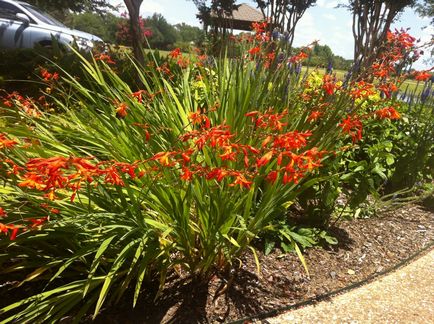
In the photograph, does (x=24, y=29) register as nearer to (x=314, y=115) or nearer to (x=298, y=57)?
(x=298, y=57)

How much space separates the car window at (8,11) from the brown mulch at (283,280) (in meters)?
9.40

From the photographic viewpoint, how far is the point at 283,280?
87.9 inches

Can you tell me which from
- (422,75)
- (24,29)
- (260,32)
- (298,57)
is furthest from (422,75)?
(24,29)

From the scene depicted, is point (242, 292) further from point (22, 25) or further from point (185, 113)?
point (22, 25)

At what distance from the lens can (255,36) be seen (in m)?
3.08

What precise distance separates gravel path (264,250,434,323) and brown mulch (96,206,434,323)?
80mm

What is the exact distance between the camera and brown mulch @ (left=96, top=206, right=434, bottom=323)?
6.32 feet

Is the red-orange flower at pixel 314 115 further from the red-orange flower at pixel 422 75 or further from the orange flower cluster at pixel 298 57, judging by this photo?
the red-orange flower at pixel 422 75

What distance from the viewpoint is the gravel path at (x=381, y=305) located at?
2.01 m

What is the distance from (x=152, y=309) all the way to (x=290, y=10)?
19.6 m

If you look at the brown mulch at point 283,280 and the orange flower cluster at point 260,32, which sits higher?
the orange flower cluster at point 260,32

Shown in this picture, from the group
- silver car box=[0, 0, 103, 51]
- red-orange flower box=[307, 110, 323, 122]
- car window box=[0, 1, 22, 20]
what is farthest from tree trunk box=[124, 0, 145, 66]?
car window box=[0, 1, 22, 20]

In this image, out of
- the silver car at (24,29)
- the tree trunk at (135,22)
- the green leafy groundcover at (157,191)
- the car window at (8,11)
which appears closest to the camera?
the green leafy groundcover at (157,191)

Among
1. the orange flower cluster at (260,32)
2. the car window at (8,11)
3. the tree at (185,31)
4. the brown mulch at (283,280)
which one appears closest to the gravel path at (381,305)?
the brown mulch at (283,280)
